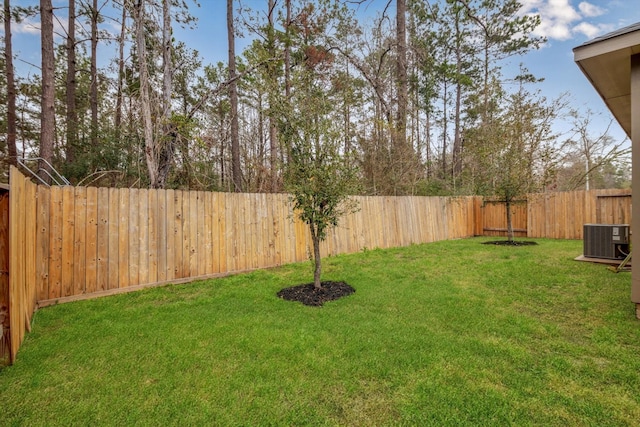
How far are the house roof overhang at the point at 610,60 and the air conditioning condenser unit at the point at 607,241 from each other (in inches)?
115

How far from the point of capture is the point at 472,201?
10875 millimetres

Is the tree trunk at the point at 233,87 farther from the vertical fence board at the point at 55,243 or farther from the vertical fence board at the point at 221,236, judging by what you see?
the vertical fence board at the point at 55,243

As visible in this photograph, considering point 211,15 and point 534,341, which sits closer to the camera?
point 534,341

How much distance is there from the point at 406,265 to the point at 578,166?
13.1 meters

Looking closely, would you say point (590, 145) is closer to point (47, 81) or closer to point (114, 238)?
point (114, 238)

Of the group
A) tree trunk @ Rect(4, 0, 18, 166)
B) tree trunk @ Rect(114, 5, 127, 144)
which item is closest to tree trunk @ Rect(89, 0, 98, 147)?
tree trunk @ Rect(114, 5, 127, 144)

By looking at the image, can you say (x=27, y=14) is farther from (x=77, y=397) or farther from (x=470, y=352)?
(x=470, y=352)

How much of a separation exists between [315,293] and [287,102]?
8.05ft

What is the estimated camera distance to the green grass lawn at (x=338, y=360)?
5.44 feet

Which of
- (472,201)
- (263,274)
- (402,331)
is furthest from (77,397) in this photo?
(472,201)

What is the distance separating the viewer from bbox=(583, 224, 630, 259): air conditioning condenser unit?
17.6ft

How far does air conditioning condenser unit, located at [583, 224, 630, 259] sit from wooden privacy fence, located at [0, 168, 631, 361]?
4.17m

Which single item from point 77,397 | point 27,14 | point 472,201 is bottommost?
point 77,397

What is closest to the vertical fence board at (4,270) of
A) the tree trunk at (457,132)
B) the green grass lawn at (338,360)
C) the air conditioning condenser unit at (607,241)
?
the green grass lawn at (338,360)
